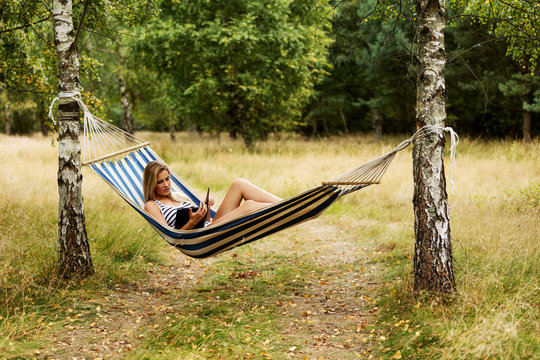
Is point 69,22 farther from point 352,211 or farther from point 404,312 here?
point 352,211

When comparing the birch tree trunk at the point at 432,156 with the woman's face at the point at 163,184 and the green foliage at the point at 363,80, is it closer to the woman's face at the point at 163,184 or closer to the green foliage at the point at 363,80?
the woman's face at the point at 163,184

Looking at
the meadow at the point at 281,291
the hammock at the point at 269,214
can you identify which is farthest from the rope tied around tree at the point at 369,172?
the meadow at the point at 281,291

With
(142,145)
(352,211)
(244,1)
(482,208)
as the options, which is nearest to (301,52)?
(244,1)

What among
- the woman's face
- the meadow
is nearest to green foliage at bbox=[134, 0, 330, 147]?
the meadow

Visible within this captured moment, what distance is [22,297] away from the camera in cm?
267

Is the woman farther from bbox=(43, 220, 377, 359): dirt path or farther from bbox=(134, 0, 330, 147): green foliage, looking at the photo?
bbox=(134, 0, 330, 147): green foliage

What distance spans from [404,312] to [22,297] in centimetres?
222

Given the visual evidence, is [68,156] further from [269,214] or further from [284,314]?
[284,314]

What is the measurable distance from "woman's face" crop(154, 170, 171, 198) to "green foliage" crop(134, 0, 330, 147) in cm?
545

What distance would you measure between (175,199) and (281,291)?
1.08 meters

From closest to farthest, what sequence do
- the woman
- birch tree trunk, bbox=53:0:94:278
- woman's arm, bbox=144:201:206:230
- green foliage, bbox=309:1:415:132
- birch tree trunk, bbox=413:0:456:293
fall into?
birch tree trunk, bbox=413:0:456:293, birch tree trunk, bbox=53:0:94:278, woman's arm, bbox=144:201:206:230, the woman, green foliage, bbox=309:1:415:132

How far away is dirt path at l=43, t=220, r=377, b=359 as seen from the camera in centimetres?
240

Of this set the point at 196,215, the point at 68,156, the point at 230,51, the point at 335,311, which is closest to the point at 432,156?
the point at 335,311

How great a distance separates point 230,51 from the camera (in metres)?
9.20
